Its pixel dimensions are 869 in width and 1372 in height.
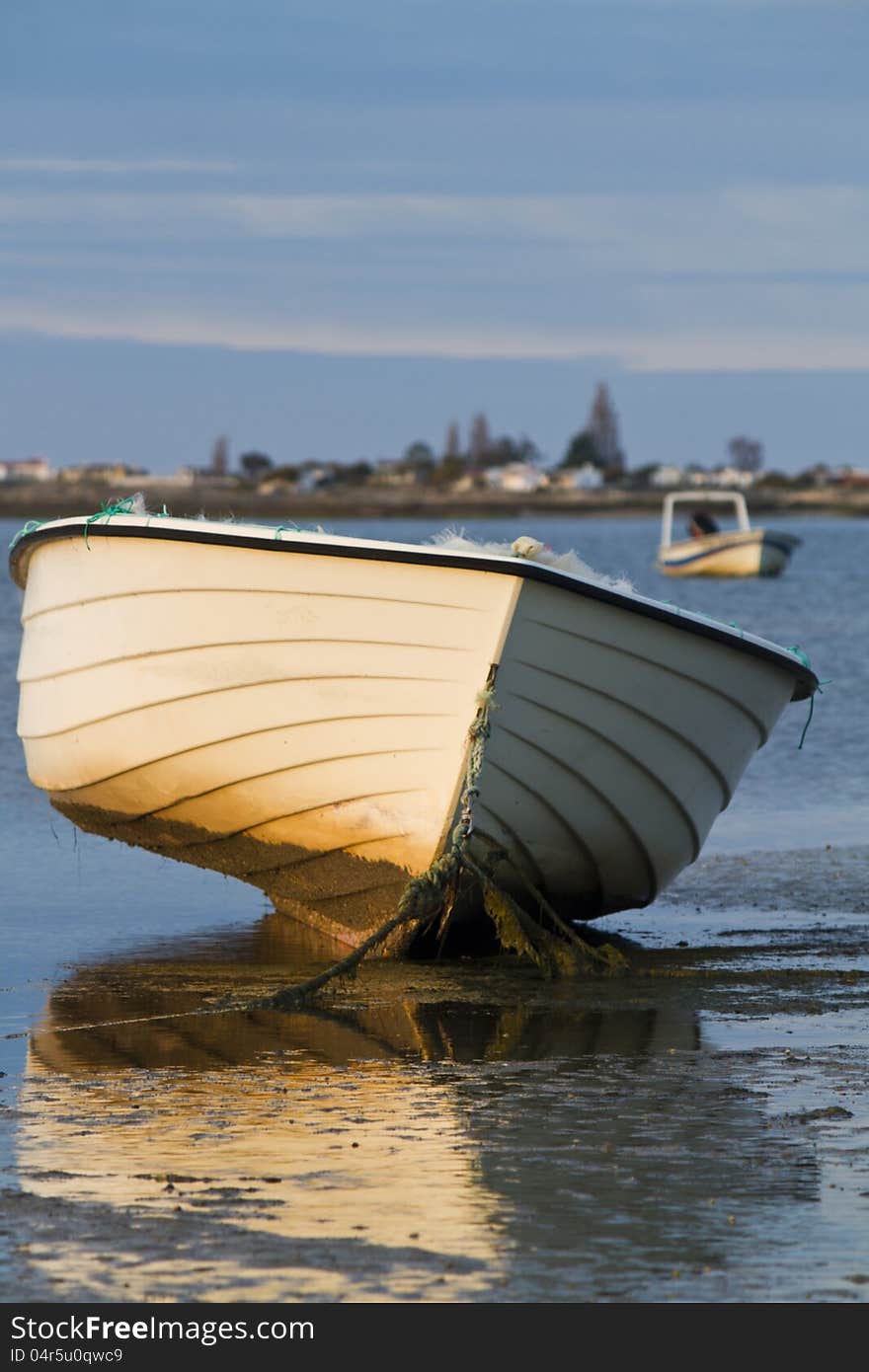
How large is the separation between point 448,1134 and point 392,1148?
0.22 metres

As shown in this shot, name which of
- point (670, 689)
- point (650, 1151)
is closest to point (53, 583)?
point (670, 689)

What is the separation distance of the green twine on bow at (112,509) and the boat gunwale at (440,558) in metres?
0.02

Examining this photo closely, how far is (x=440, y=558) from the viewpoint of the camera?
26.3 ft

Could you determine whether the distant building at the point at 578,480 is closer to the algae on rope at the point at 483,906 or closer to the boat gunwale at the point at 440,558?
the boat gunwale at the point at 440,558

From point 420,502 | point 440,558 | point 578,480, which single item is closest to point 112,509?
point 440,558

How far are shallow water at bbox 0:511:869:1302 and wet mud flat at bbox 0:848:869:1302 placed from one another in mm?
12

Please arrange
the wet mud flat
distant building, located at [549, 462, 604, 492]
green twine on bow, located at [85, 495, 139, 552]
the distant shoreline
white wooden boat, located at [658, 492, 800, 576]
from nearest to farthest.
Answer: the wet mud flat < green twine on bow, located at [85, 495, 139, 552] < white wooden boat, located at [658, 492, 800, 576] < the distant shoreline < distant building, located at [549, 462, 604, 492]

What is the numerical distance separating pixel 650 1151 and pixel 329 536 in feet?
10.5

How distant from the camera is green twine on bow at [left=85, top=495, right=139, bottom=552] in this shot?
9.04 metres

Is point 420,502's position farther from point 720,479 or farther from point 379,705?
point 379,705

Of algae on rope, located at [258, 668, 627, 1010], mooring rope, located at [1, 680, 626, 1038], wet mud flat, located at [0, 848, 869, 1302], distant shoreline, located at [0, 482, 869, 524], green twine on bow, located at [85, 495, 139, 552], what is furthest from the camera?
distant shoreline, located at [0, 482, 869, 524]

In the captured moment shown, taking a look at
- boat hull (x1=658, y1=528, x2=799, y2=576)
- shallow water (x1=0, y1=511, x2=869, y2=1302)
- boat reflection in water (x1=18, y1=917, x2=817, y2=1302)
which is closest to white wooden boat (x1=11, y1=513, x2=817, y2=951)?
shallow water (x1=0, y1=511, x2=869, y2=1302)

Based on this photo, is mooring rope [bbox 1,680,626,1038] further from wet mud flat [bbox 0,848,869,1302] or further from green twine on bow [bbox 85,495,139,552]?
green twine on bow [bbox 85,495,139,552]

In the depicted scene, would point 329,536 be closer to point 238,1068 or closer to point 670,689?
point 670,689
